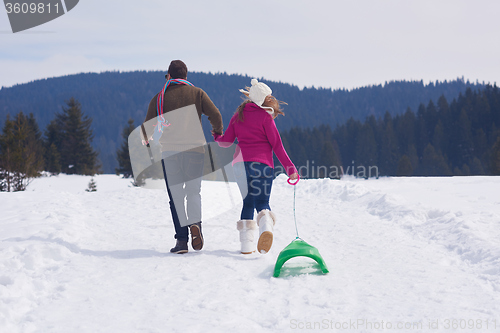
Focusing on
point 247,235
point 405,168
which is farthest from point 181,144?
point 405,168

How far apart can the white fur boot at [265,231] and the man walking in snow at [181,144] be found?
78 centimetres

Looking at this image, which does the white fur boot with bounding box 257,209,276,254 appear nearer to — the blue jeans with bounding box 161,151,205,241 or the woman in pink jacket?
the woman in pink jacket

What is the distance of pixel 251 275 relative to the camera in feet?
12.3

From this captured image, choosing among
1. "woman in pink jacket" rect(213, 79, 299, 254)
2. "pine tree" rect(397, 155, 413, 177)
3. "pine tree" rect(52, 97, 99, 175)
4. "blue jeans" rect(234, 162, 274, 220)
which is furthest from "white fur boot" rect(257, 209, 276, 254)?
"pine tree" rect(397, 155, 413, 177)

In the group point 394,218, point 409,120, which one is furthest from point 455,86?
point 394,218

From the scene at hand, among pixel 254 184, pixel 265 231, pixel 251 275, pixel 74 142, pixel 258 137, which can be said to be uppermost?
pixel 74 142

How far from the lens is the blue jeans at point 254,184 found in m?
4.50

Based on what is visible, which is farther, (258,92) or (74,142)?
(74,142)

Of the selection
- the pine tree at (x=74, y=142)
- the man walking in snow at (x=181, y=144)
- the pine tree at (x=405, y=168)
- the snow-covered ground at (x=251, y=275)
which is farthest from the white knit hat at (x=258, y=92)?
the pine tree at (x=405, y=168)

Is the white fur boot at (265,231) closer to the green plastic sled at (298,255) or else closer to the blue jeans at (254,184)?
the blue jeans at (254,184)

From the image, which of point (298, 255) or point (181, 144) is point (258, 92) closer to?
point (181, 144)

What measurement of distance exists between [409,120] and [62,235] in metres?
88.3

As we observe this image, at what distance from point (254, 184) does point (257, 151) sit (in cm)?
38

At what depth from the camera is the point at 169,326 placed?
2650mm
